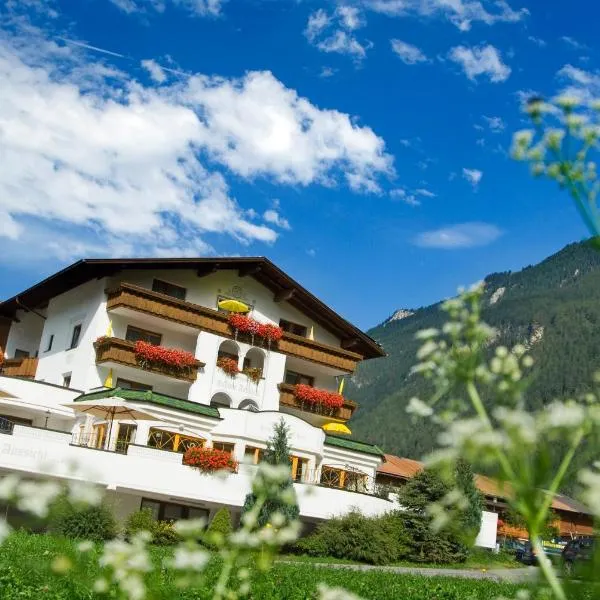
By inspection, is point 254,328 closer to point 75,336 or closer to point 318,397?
point 318,397

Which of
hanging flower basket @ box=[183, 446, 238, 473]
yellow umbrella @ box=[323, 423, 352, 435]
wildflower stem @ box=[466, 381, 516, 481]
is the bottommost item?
wildflower stem @ box=[466, 381, 516, 481]

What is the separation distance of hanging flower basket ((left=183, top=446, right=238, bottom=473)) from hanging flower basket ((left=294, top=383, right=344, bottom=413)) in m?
8.01

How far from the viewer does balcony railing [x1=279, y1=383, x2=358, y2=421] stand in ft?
117

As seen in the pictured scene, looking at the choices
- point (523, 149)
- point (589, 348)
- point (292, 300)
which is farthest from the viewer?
point (589, 348)

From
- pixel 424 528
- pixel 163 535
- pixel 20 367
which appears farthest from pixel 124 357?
pixel 424 528

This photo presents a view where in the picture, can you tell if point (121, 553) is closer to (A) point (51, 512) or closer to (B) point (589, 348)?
(A) point (51, 512)

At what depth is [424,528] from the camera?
29203 millimetres

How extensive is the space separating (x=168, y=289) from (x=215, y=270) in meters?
2.14

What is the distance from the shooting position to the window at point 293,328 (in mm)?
38513

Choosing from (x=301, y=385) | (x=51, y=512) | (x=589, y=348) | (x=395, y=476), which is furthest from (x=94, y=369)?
(x=589, y=348)

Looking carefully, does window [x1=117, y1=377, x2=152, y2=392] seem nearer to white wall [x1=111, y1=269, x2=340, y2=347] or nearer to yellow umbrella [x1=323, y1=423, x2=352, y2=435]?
white wall [x1=111, y1=269, x2=340, y2=347]

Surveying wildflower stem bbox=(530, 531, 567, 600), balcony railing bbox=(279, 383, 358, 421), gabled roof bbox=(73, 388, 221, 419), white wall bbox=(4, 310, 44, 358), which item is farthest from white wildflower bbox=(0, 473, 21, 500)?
white wall bbox=(4, 310, 44, 358)

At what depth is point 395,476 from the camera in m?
52.8

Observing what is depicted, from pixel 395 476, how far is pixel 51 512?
168 feet
